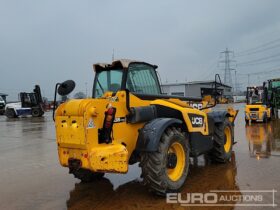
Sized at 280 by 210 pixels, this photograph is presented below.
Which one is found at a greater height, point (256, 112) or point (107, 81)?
point (107, 81)

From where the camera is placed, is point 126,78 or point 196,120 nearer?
point 126,78

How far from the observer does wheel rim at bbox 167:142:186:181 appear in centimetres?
576

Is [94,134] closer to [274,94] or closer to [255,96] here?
[255,96]

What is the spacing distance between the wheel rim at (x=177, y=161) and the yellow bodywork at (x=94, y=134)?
70 cm

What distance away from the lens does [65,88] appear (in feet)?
17.5

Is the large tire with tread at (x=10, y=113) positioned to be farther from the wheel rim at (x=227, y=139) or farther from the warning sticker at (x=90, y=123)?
the warning sticker at (x=90, y=123)

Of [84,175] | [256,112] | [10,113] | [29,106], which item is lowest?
[84,175]

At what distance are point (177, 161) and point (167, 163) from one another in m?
0.33

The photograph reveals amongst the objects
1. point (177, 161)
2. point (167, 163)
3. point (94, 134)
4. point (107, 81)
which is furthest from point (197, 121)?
point (94, 134)

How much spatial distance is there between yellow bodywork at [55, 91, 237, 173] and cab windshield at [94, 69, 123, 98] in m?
0.44

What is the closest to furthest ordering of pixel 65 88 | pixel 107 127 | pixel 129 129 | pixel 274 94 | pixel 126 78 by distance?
1. pixel 107 127
2. pixel 65 88
3. pixel 129 129
4. pixel 126 78
5. pixel 274 94

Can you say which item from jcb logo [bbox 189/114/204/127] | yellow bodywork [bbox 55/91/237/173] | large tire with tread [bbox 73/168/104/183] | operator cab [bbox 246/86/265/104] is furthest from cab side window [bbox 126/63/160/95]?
operator cab [bbox 246/86/265/104]

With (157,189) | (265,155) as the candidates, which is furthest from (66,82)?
(265,155)

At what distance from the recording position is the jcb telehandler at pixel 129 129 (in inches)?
199
